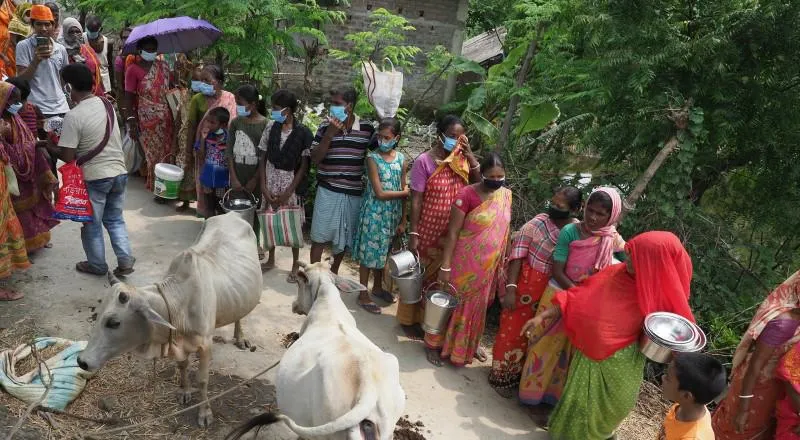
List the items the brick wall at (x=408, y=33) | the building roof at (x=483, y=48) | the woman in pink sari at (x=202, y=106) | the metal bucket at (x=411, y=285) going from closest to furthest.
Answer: the metal bucket at (x=411, y=285)
the woman in pink sari at (x=202, y=106)
the brick wall at (x=408, y=33)
the building roof at (x=483, y=48)

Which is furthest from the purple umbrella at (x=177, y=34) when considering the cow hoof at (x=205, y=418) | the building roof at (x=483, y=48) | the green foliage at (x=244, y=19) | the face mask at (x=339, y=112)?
the building roof at (x=483, y=48)

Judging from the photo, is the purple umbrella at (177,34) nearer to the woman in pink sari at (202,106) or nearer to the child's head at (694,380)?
the woman in pink sari at (202,106)

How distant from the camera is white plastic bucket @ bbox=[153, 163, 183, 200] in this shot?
6941 mm

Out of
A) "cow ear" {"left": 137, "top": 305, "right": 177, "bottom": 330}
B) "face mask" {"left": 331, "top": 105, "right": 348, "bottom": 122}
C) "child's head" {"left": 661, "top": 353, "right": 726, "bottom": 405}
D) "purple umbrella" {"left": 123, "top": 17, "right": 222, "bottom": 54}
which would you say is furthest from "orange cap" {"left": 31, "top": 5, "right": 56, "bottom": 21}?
"child's head" {"left": 661, "top": 353, "right": 726, "bottom": 405}

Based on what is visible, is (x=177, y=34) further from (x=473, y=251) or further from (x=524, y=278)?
(x=524, y=278)

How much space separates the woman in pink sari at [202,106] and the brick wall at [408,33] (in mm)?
7398

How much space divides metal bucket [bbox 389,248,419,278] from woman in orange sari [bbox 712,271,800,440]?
271 cm

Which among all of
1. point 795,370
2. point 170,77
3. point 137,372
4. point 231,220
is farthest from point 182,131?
point 795,370

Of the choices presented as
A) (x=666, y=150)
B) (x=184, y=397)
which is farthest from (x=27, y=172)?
(x=666, y=150)

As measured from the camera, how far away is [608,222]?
447 cm

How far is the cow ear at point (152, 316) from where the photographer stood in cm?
371

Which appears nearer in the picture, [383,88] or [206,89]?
[383,88]

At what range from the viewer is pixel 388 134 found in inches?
223

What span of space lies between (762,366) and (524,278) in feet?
6.02
